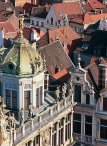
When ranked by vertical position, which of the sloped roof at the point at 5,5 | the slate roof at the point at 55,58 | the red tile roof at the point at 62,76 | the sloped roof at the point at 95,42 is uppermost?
the sloped roof at the point at 5,5

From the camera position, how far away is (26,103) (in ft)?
192

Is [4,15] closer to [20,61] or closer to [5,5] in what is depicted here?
[5,5]

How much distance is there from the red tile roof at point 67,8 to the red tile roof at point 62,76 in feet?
213

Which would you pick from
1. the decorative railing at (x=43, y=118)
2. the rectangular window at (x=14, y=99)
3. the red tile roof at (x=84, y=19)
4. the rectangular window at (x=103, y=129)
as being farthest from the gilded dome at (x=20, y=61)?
the red tile roof at (x=84, y=19)

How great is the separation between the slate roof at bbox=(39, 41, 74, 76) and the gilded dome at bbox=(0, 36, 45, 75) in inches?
557

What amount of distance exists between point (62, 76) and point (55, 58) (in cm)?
467

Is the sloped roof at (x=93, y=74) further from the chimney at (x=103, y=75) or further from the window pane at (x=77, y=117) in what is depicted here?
the window pane at (x=77, y=117)

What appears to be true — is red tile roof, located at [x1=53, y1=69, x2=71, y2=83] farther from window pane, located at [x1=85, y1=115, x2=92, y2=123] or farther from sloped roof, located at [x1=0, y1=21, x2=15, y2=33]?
sloped roof, located at [x1=0, y1=21, x2=15, y2=33]

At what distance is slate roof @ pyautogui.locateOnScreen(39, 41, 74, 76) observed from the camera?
73.3 meters

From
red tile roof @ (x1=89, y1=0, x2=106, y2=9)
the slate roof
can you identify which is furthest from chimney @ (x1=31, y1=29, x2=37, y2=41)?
red tile roof @ (x1=89, y1=0, x2=106, y2=9)

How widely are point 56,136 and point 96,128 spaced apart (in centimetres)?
738

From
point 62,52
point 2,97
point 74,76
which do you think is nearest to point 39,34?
point 62,52

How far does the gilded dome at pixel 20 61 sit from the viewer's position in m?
57.3

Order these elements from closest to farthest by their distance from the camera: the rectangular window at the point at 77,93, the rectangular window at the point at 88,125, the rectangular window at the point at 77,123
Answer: the rectangular window at the point at 77,93, the rectangular window at the point at 88,125, the rectangular window at the point at 77,123
